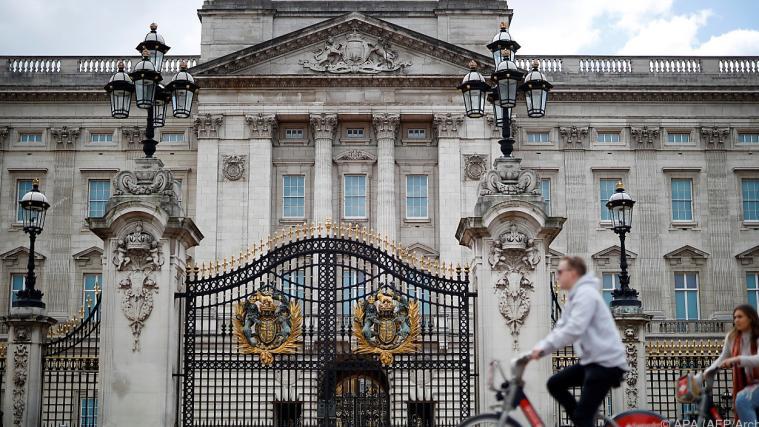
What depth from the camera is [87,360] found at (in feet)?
65.3

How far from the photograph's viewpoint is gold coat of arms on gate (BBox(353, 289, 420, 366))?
742 inches

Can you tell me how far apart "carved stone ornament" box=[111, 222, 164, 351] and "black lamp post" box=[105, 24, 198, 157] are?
174 cm

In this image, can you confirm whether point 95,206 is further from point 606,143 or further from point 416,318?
point 416,318

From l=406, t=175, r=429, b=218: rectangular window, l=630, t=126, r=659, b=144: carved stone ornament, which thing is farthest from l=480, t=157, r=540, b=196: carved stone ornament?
l=630, t=126, r=659, b=144: carved stone ornament

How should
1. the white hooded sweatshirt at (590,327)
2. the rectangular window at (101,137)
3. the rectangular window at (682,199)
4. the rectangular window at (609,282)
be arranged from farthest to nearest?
the rectangular window at (101,137) → the rectangular window at (682,199) → the rectangular window at (609,282) → the white hooded sweatshirt at (590,327)

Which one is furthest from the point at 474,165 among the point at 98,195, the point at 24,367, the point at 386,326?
the point at 24,367

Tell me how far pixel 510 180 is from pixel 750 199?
36.9 meters

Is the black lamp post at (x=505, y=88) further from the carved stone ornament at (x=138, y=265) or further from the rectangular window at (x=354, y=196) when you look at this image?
the rectangular window at (x=354, y=196)

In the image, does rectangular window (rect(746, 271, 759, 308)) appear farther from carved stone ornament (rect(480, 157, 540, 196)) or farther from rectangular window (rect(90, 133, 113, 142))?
carved stone ornament (rect(480, 157, 540, 196))

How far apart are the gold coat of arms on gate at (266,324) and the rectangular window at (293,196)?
30.3 metres

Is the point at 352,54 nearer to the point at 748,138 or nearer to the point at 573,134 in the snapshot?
the point at 573,134

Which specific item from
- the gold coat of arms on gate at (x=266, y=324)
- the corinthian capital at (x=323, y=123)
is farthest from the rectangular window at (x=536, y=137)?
the gold coat of arms on gate at (x=266, y=324)

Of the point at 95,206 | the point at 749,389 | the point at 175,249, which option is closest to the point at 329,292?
the point at 175,249

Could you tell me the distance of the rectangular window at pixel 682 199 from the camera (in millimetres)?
51938
